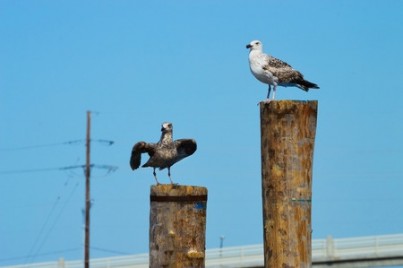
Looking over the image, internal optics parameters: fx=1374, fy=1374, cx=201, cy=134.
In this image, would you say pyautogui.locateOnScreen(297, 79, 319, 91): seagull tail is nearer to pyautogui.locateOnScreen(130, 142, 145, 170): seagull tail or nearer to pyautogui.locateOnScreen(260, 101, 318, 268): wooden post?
pyautogui.locateOnScreen(130, 142, 145, 170): seagull tail

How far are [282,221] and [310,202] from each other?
270 mm

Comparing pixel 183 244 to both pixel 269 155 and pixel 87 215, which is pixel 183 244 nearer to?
pixel 269 155

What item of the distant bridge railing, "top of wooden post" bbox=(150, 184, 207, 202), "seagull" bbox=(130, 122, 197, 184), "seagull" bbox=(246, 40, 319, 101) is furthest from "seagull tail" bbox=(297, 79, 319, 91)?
the distant bridge railing

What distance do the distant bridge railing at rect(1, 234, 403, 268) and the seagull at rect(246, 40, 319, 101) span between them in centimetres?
2955

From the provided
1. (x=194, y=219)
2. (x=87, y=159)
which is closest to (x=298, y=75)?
(x=194, y=219)

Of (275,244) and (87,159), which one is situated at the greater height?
(87,159)

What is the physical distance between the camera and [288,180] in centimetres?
1048

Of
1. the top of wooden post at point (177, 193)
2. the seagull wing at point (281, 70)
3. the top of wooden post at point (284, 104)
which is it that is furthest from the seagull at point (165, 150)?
the top of wooden post at point (284, 104)

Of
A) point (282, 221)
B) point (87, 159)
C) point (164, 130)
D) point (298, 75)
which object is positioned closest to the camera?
point (282, 221)

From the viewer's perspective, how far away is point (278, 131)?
10.5 m

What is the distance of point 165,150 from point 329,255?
34.4 metres

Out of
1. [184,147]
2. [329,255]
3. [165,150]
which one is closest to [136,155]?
[165,150]

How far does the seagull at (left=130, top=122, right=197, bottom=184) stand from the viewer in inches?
480

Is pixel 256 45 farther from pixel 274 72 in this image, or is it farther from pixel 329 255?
pixel 329 255
